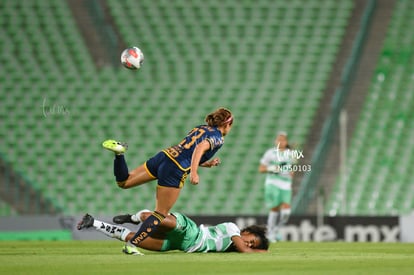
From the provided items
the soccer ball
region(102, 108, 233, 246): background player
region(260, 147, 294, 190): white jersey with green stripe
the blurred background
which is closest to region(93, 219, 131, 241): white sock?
region(102, 108, 233, 246): background player

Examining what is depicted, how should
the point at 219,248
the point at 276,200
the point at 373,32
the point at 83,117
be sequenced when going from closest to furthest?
the point at 219,248 → the point at 276,200 → the point at 83,117 → the point at 373,32

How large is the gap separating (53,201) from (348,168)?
6.57 meters

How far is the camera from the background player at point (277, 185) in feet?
56.0

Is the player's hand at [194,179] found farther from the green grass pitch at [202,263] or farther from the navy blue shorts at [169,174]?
the green grass pitch at [202,263]

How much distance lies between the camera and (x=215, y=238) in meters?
11.7

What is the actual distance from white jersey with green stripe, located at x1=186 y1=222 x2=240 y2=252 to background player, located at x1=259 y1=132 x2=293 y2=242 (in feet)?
17.4

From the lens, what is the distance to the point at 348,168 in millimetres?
21312

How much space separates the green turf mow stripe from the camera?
690 inches

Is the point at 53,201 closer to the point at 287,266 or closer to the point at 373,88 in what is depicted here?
the point at 373,88

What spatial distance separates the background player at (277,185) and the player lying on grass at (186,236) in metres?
5.32

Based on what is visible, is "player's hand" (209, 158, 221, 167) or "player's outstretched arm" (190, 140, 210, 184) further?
"player's hand" (209, 158, 221, 167)

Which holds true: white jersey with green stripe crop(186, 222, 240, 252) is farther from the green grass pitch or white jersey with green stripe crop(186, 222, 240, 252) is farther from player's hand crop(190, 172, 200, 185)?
player's hand crop(190, 172, 200, 185)

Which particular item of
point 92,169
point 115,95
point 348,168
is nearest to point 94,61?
point 115,95

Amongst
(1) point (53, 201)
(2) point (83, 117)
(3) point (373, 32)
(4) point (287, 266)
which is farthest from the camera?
(3) point (373, 32)
